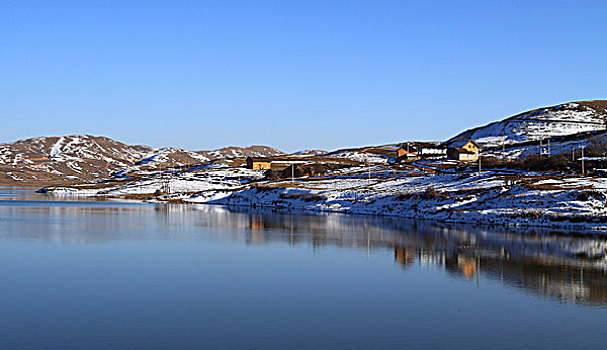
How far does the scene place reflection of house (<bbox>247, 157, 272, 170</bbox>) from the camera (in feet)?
615

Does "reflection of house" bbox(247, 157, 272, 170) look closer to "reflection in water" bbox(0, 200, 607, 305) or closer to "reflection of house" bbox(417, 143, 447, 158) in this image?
"reflection of house" bbox(417, 143, 447, 158)

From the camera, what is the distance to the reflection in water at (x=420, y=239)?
100 feet

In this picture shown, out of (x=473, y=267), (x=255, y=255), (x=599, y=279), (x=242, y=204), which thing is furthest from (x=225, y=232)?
(x=242, y=204)

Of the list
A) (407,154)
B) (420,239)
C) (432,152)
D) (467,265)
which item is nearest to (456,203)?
(420,239)

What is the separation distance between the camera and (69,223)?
62.5 meters

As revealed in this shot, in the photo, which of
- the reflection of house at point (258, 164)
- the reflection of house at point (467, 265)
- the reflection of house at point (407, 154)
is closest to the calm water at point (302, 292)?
the reflection of house at point (467, 265)

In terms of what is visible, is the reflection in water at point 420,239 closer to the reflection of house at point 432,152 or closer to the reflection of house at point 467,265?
the reflection of house at point 467,265

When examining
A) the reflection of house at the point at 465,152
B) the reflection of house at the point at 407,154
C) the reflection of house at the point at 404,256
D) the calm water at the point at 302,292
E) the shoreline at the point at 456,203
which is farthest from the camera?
the reflection of house at the point at 407,154

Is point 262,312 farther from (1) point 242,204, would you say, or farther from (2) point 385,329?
(1) point 242,204

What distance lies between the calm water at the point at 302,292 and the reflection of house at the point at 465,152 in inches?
4950

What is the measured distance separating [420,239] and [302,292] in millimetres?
23692

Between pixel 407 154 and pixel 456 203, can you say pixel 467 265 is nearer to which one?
pixel 456 203

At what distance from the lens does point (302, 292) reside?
2638cm

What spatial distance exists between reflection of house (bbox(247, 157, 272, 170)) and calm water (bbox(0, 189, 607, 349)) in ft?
452
